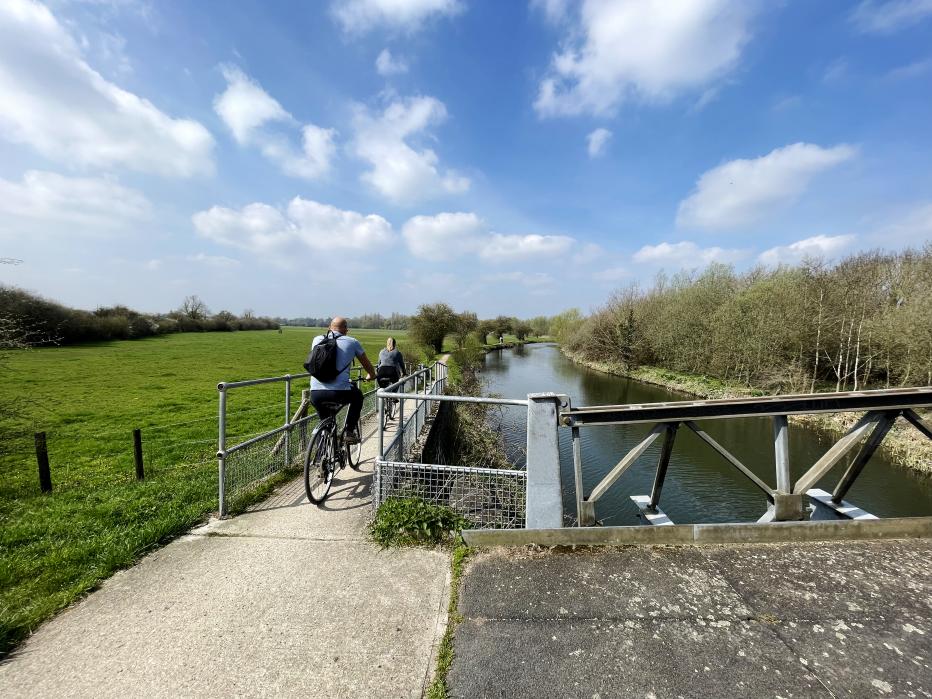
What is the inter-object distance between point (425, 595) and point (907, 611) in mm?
2863

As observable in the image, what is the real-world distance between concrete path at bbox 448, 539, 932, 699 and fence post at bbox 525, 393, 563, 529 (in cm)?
28

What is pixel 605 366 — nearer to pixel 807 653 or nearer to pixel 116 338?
pixel 807 653

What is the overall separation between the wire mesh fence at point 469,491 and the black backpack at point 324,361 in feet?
4.00

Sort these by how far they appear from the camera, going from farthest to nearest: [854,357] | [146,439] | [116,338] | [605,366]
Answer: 1. [116,338]
2. [605,366]
3. [854,357]
4. [146,439]

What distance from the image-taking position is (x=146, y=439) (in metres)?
10.5


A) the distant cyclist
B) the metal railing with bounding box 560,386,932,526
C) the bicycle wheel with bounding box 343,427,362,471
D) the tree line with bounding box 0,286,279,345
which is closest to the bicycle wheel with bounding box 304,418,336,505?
the bicycle wheel with bounding box 343,427,362,471

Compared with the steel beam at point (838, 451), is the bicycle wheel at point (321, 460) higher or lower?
lower

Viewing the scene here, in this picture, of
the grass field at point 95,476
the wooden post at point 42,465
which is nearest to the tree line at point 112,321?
the grass field at point 95,476

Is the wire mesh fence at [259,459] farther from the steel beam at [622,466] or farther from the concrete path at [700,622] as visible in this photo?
the steel beam at [622,466]

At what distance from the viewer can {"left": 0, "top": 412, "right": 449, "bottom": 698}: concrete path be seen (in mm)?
2012

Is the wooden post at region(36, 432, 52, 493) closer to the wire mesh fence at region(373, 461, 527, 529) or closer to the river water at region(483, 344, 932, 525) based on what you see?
the wire mesh fence at region(373, 461, 527, 529)

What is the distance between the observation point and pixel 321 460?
4352 mm

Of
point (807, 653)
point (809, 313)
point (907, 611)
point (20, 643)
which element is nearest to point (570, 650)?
point (807, 653)

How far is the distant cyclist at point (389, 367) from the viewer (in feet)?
26.0
